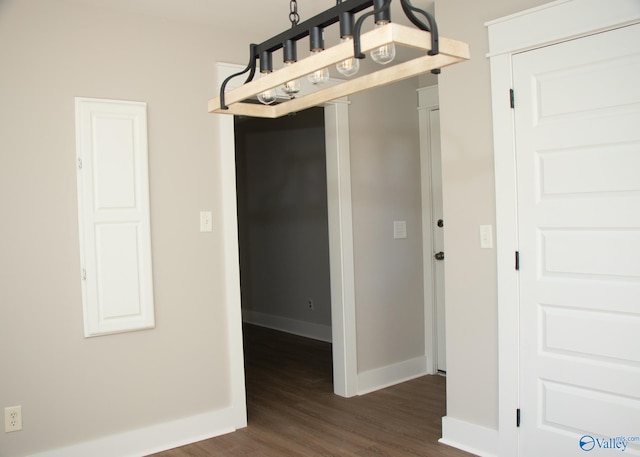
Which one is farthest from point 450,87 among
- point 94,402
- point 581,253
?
point 94,402

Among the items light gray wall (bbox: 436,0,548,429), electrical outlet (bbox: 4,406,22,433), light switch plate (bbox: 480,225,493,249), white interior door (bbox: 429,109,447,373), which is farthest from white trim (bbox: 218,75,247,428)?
white interior door (bbox: 429,109,447,373)

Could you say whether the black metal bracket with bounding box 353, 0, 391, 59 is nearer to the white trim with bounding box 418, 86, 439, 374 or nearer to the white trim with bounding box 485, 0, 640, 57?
the white trim with bounding box 485, 0, 640, 57

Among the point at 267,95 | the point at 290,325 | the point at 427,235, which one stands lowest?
the point at 290,325

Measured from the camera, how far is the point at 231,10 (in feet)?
10.5

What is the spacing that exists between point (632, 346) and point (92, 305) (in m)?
2.62

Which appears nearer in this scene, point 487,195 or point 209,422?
point 487,195

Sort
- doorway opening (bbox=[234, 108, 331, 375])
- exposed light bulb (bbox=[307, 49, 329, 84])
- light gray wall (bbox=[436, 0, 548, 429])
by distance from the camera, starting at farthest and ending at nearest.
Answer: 1. doorway opening (bbox=[234, 108, 331, 375])
2. light gray wall (bbox=[436, 0, 548, 429])
3. exposed light bulb (bbox=[307, 49, 329, 84])

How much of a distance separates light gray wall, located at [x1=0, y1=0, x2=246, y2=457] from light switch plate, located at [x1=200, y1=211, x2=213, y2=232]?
1.5 inches

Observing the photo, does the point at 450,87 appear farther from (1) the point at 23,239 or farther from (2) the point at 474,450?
(1) the point at 23,239

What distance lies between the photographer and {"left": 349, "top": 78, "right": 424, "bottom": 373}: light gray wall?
418 centimetres

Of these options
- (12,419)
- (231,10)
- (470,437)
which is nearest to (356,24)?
(231,10)

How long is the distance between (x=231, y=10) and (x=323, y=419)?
2.54m

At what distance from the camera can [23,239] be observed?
2.87 metres

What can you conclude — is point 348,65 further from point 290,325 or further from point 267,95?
point 290,325
